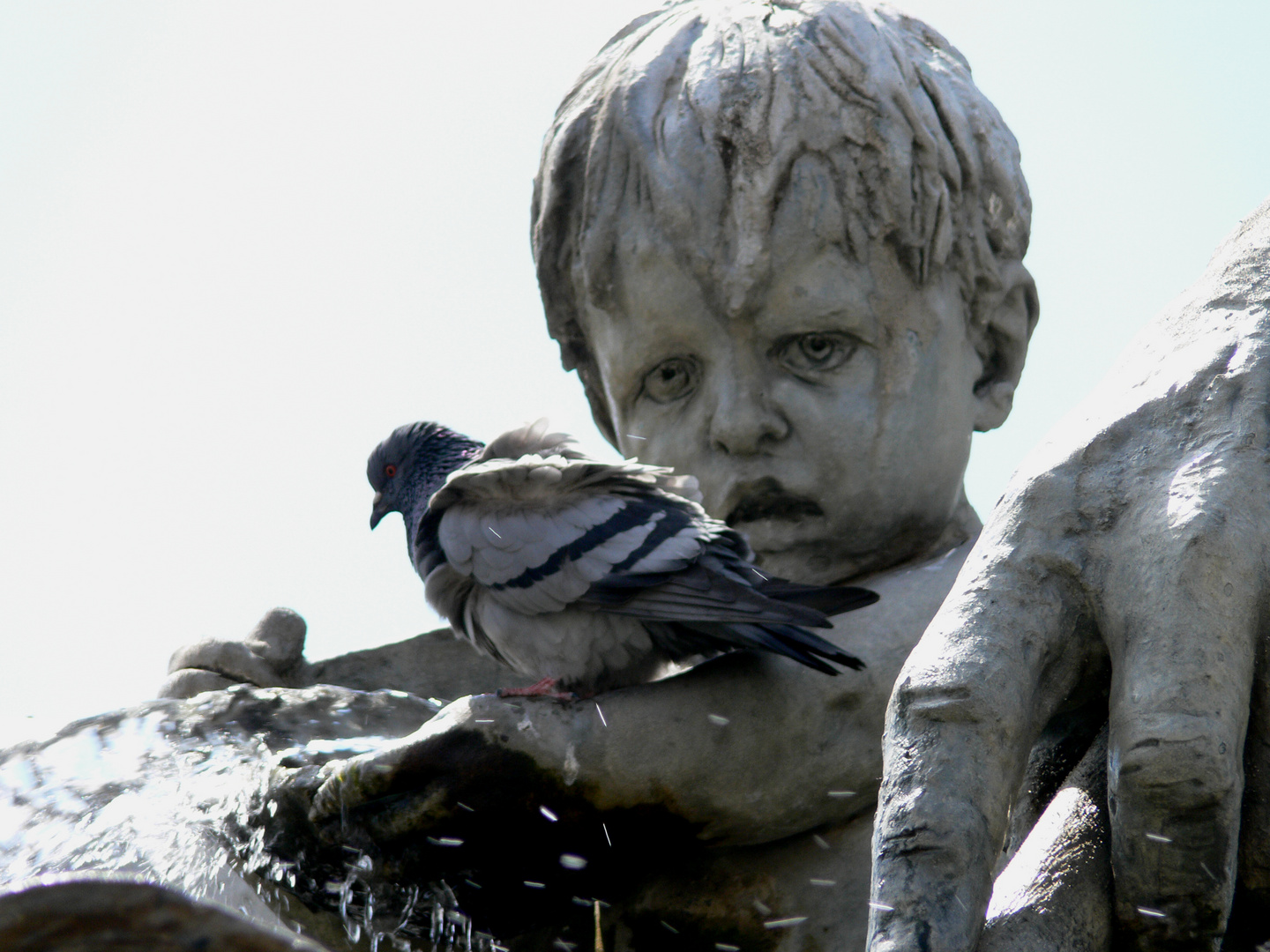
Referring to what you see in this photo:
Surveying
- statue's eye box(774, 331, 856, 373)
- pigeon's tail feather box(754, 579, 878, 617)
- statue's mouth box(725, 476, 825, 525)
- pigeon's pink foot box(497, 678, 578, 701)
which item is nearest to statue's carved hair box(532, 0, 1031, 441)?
statue's eye box(774, 331, 856, 373)

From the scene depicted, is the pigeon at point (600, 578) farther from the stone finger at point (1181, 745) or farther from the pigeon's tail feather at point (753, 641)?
the stone finger at point (1181, 745)

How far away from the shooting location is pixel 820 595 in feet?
9.11

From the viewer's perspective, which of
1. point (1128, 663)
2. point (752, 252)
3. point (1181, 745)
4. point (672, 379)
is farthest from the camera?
point (672, 379)

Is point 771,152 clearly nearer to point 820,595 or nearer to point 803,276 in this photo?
point 803,276

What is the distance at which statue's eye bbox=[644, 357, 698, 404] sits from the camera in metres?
3.54

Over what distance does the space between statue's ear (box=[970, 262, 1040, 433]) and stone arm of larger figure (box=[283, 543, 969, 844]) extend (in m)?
1.05

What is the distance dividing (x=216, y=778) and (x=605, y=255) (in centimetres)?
147

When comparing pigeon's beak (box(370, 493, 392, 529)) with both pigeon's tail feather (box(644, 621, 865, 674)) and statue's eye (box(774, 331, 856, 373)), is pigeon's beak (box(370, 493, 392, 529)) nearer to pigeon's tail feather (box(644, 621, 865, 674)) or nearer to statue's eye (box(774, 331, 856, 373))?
statue's eye (box(774, 331, 856, 373))

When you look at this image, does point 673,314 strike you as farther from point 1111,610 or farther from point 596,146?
point 1111,610

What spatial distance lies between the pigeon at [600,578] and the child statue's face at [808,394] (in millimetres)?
350

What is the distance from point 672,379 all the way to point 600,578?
86 centimetres

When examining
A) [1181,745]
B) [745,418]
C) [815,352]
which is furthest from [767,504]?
[1181,745]

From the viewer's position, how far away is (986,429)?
383 cm

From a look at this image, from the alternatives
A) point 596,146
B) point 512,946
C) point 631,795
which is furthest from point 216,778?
point 596,146
